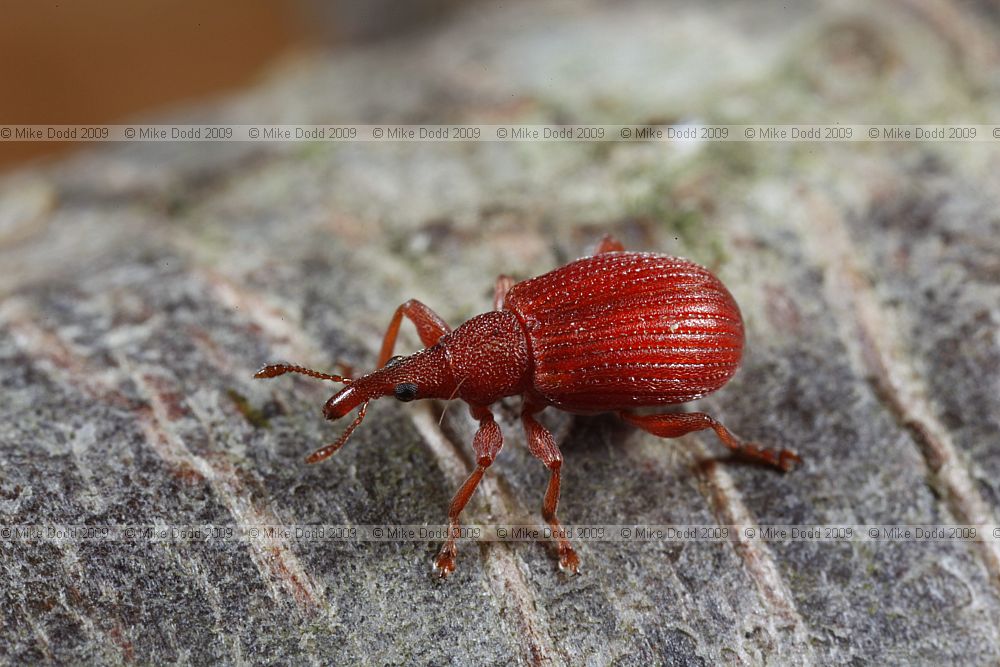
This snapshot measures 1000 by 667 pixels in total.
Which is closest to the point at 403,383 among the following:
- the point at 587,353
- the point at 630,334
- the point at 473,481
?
the point at 473,481

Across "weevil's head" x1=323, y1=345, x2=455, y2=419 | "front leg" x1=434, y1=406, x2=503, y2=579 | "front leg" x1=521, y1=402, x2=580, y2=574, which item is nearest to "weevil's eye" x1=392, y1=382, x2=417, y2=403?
"weevil's head" x1=323, y1=345, x2=455, y2=419

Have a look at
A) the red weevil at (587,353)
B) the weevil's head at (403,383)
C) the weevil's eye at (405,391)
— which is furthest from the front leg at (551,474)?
the weevil's eye at (405,391)

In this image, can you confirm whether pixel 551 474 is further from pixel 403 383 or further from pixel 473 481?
pixel 403 383

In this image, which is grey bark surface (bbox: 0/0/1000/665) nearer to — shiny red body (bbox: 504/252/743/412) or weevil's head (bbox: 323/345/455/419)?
weevil's head (bbox: 323/345/455/419)

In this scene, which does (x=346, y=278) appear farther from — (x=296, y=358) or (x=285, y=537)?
(x=285, y=537)

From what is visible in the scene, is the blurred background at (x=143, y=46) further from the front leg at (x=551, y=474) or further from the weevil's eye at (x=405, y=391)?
the front leg at (x=551, y=474)

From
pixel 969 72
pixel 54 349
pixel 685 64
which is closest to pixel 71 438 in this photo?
pixel 54 349
